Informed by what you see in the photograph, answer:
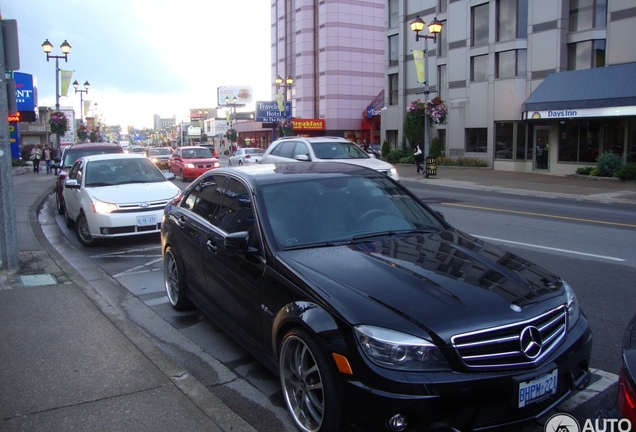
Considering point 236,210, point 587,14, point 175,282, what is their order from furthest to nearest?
point 587,14
point 175,282
point 236,210

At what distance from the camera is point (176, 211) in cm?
681

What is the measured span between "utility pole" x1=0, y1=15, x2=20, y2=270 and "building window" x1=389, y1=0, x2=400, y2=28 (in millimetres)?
38570

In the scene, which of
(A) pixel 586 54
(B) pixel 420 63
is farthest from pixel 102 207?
(A) pixel 586 54

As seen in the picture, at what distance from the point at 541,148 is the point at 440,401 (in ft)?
97.0

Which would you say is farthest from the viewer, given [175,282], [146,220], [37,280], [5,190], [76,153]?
[76,153]

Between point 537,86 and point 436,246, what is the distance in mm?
28313

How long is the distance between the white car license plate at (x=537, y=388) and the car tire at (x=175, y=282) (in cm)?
395

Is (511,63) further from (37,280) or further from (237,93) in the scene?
(237,93)

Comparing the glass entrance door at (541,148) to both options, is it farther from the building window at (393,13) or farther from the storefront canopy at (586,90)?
the building window at (393,13)

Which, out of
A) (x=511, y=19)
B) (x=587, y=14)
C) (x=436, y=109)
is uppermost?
(x=511, y=19)

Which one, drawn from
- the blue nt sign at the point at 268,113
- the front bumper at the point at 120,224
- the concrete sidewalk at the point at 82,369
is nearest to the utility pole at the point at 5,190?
the concrete sidewalk at the point at 82,369

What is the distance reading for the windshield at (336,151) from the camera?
17266mm

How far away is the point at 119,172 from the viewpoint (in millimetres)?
11758

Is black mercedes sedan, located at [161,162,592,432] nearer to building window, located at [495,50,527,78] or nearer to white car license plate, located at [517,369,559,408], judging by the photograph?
white car license plate, located at [517,369,559,408]
